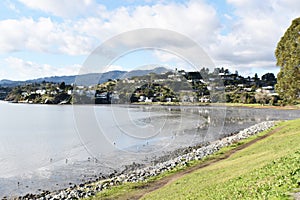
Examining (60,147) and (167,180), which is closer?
(167,180)

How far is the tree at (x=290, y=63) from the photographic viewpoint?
37469 millimetres

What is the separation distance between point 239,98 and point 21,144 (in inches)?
5244

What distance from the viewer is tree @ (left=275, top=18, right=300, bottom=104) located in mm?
37469

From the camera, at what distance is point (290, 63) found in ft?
124

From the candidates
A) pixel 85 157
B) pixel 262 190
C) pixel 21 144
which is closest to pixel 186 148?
pixel 85 157

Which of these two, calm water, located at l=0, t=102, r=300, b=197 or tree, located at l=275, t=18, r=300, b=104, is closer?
calm water, located at l=0, t=102, r=300, b=197

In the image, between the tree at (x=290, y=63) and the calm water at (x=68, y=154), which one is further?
the tree at (x=290, y=63)

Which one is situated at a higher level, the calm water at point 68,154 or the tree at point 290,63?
the tree at point 290,63

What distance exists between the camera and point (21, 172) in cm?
3045

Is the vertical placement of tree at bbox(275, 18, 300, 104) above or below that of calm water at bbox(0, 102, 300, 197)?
above

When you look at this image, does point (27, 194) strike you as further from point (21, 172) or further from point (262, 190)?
point (262, 190)

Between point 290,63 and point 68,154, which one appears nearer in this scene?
point 290,63

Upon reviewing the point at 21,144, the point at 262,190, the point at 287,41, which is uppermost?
the point at 287,41

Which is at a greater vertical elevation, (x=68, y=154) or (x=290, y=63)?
(x=290, y=63)
